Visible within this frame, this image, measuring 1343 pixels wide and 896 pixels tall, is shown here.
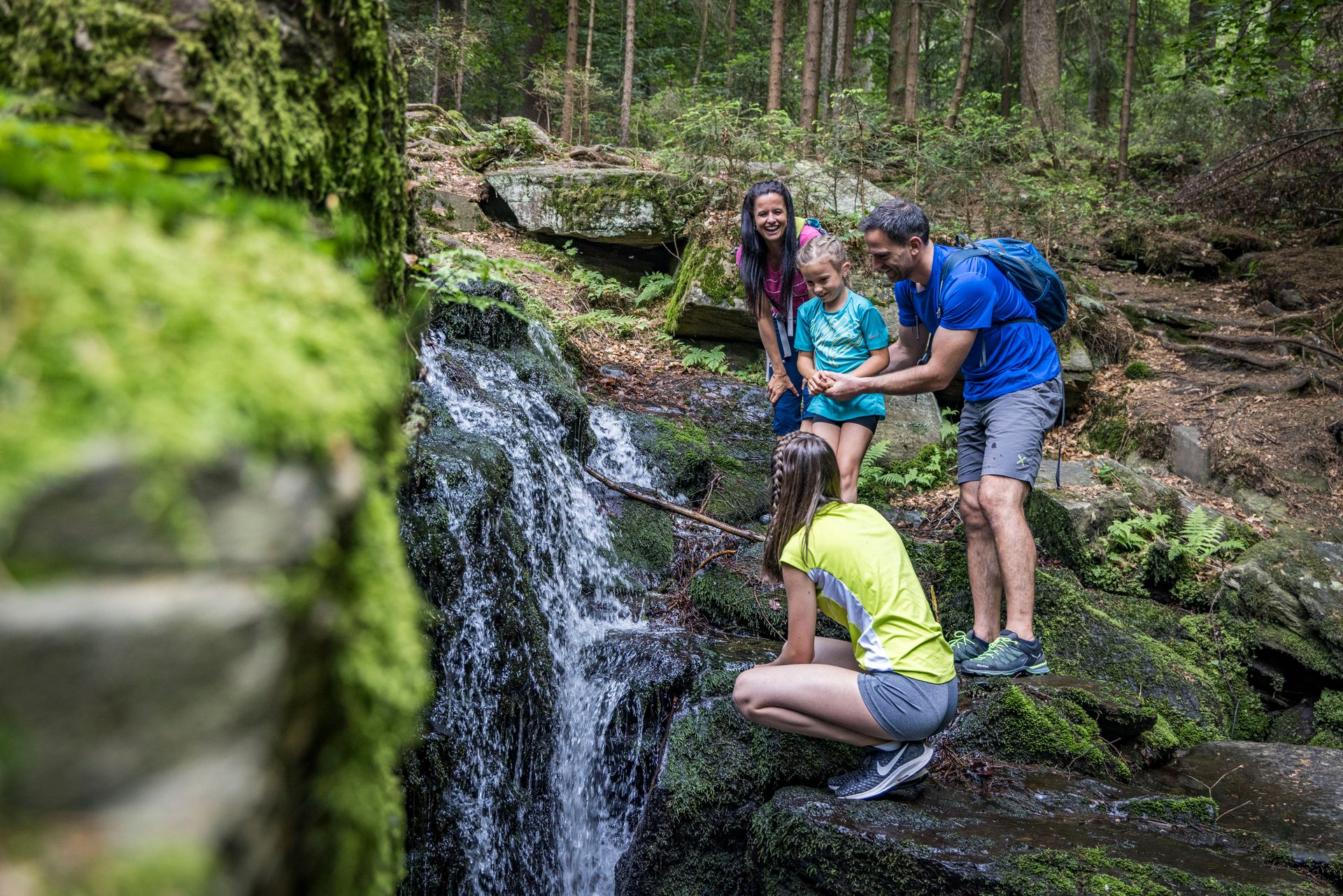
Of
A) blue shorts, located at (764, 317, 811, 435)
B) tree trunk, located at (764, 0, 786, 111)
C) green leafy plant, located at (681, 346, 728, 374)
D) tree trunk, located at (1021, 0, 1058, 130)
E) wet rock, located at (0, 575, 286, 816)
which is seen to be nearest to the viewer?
wet rock, located at (0, 575, 286, 816)

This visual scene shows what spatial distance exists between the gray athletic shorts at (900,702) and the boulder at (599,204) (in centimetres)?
896

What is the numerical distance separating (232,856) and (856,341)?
4.61 meters

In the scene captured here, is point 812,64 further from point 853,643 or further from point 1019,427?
point 853,643

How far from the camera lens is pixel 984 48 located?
61.9 ft

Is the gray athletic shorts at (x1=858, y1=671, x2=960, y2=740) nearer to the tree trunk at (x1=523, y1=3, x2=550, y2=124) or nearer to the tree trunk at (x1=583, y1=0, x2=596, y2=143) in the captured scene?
the tree trunk at (x1=583, y1=0, x2=596, y2=143)

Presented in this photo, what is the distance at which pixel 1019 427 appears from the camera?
180 inches

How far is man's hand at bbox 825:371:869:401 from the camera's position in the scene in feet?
15.2

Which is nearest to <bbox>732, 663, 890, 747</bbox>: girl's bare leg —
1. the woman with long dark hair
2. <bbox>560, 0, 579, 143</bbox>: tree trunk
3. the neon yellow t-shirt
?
the neon yellow t-shirt

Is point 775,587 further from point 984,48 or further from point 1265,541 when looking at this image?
point 984,48

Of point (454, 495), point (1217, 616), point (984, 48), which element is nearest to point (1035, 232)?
point (1217, 616)

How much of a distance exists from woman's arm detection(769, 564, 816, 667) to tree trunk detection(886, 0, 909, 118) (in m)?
16.3

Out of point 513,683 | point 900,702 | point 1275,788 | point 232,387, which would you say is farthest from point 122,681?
point 1275,788

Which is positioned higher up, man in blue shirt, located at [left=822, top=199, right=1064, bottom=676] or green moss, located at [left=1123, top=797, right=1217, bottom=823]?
man in blue shirt, located at [left=822, top=199, right=1064, bottom=676]

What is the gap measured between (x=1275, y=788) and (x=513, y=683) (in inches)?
175
